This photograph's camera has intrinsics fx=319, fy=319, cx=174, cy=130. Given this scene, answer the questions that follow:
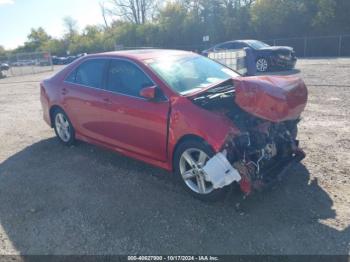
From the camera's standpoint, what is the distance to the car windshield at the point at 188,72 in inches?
159

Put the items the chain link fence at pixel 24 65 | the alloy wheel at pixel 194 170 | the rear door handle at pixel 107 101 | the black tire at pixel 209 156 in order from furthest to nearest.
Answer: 1. the chain link fence at pixel 24 65
2. the rear door handle at pixel 107 101
3. the alloy wheel at pixel 194 170
4. the black tire at pixel 209 156

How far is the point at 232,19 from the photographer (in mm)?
29812

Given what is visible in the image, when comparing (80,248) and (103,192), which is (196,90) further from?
(80,248)

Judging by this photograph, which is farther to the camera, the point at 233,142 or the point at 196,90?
the point at 196,90

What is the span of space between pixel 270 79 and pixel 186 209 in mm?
1768

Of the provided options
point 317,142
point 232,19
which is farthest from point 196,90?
point 232,19

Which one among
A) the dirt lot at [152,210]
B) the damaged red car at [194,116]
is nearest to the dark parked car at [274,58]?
the dirt lot at [152,210]

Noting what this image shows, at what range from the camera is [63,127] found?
5812 mm

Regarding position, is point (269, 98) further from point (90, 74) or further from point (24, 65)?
point (24, 65)

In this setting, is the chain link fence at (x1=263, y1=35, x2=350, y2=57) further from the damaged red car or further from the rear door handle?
the rear door handle

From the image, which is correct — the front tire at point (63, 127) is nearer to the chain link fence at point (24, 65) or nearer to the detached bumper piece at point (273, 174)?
the detached bumper piece at point (273, 174)

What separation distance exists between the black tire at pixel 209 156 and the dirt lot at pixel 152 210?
91mm

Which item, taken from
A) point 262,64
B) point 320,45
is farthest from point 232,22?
point 262,64

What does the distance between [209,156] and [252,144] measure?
51 centimetres
